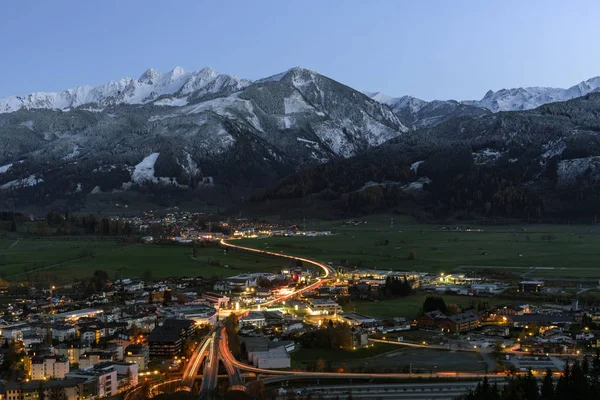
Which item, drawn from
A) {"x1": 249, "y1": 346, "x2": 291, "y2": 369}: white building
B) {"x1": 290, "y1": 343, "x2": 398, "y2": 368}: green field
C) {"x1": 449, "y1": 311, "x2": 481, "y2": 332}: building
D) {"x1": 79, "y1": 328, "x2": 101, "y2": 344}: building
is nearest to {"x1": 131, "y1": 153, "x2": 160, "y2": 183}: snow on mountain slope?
{"x1": 79, "y1": 328, "x2": 101, "y2": 344}: building

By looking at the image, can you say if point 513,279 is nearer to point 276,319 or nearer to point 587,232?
point 276,319

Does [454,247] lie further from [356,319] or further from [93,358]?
[93,358]

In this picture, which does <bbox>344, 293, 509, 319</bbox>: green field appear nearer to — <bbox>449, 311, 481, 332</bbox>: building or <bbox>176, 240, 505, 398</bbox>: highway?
<bbox>449, 311, 481, 332</bbox>: building

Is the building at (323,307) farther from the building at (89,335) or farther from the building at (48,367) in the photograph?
the building at (48,367)

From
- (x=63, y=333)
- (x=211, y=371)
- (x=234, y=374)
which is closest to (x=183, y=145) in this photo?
(x=63, y=333)

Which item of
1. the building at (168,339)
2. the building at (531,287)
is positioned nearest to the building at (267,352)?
the building at (168,339)

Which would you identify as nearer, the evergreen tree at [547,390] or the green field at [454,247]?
the evergreen tree at [547,390]
